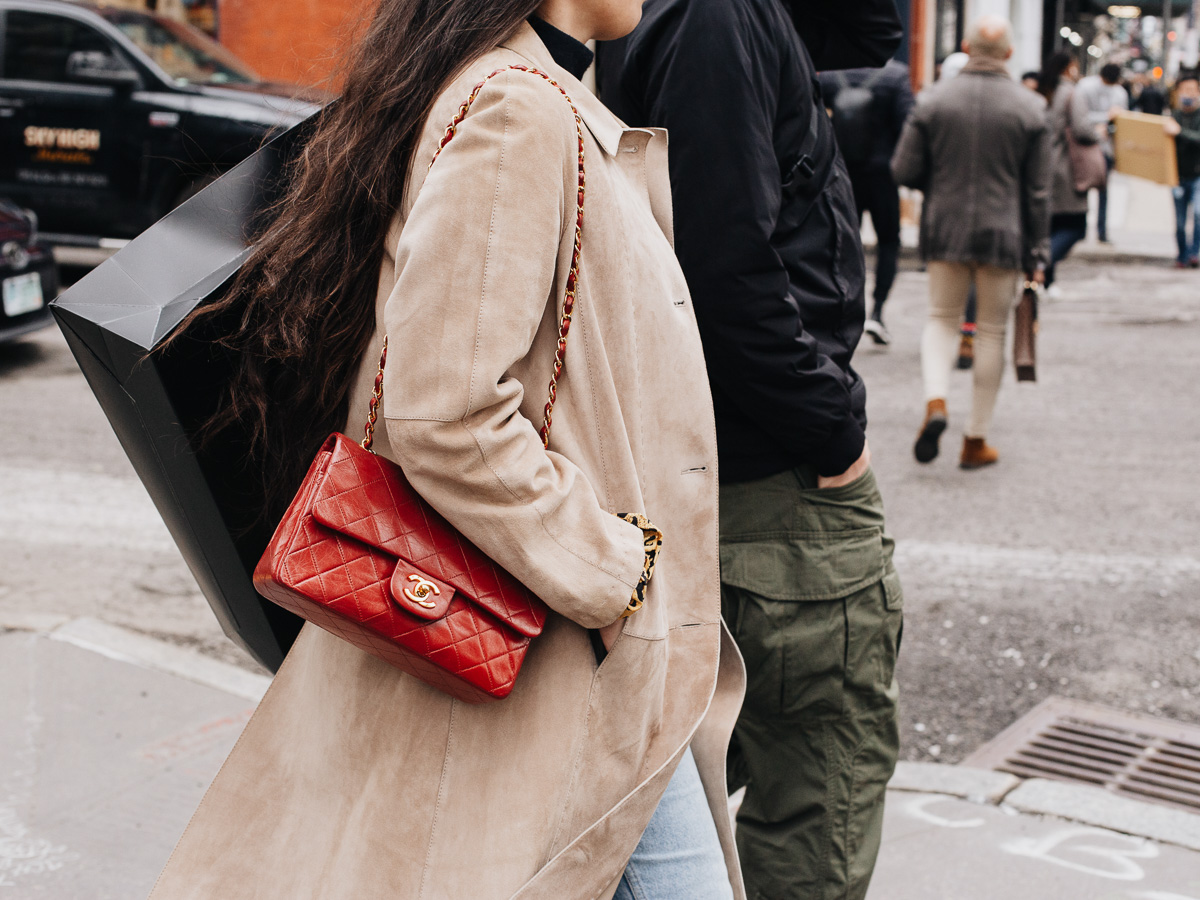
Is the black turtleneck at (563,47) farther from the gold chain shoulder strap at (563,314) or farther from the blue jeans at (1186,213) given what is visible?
the blue jeans at (1186,213)

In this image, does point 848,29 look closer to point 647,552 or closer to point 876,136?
point 647,552

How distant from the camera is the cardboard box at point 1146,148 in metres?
13.8

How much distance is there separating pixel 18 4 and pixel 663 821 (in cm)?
1054

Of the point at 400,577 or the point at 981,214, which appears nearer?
the point at 400,577

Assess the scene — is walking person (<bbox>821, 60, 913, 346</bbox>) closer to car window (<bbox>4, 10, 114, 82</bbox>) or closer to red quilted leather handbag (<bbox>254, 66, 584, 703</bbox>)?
car window (<bbox>4, 10, 114, 82</bbox>)

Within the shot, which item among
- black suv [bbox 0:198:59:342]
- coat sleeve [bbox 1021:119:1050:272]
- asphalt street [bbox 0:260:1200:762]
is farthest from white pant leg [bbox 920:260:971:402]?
black suv [bbox 0:198:59:342]

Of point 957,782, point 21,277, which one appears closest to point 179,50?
point 21,277

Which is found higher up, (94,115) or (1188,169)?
(94,115)

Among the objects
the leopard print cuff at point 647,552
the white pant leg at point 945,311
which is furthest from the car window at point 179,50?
the leopard print cuff at point 647,552

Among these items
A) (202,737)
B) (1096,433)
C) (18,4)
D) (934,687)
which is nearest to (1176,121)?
(1096,433)

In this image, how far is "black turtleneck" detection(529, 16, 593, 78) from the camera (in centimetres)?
165

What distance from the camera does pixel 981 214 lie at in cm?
627

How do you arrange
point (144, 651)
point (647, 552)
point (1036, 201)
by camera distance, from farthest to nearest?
point (1036, 201), point (144, 651), point (647, 552)

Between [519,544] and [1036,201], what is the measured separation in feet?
18.2
